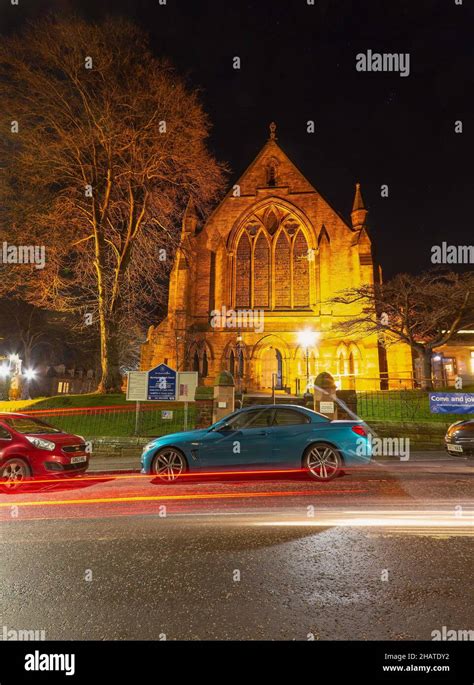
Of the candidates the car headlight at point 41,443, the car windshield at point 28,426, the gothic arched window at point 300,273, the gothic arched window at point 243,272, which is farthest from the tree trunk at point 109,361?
the gothic arched window at point 300,273

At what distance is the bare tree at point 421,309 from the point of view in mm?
19203

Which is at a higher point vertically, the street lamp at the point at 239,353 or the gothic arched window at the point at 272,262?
the gothic arched window at the point at 272,262

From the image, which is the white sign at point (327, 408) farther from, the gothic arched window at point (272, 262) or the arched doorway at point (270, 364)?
the gothic arched window at point (272, 262)

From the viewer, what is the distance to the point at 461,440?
9.85 m

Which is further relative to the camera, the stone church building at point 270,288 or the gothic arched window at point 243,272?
the gothic arched window at point 243,272

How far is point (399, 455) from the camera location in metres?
10.8

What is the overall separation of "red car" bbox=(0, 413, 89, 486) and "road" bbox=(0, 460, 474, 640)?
116 centimetres

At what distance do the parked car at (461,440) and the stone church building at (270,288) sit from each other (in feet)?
44.7

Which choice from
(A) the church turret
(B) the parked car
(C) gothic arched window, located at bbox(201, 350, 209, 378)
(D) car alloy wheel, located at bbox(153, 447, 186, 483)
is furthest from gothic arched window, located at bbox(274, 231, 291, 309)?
(D) car alloy wheel, located at bbox(153, 447, 186, 483)

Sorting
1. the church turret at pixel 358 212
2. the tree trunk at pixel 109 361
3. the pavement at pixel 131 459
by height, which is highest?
the church turret at pixel 358 212

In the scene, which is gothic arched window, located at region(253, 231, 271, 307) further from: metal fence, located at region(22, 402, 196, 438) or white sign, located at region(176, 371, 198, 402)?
white sign, located at region(176, 371, 198, 402)

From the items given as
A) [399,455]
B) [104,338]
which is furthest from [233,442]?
[104,338]

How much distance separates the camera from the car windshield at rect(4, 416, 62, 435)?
8312 mm
